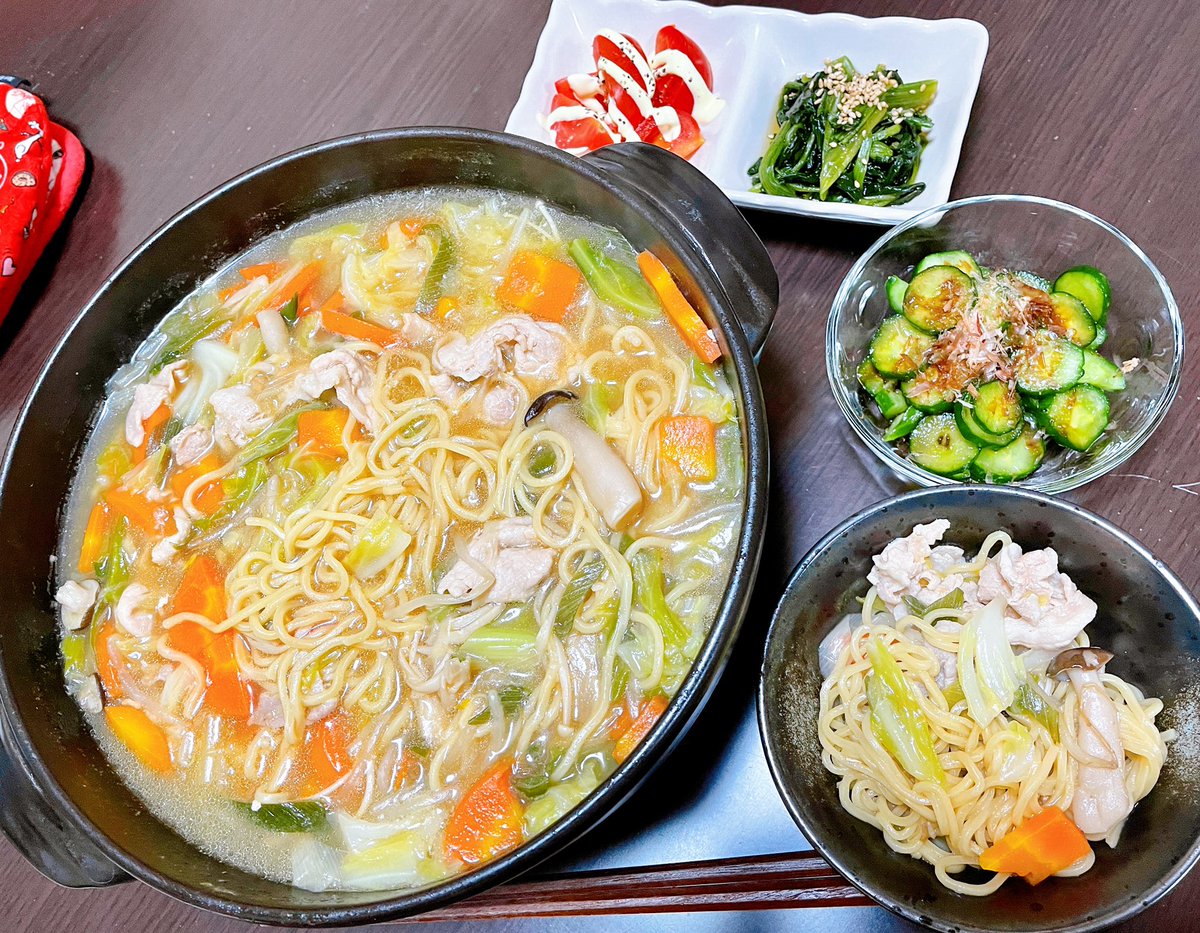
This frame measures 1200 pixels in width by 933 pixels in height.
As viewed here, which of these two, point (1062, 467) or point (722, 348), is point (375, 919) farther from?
point (1062, 467)

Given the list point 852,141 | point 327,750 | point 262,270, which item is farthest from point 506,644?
point 852,141

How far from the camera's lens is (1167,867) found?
1.55m

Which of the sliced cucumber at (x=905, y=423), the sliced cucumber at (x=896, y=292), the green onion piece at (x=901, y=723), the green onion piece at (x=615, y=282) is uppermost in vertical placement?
the sliced cucumber at (x=896, y=292)

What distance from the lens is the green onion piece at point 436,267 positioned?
2055mm

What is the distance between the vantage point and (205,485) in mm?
1948

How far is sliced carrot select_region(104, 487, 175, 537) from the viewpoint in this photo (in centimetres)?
196

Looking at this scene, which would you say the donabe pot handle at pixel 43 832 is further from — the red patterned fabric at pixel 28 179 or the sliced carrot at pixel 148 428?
the red patterned fabric at pixel 28 179

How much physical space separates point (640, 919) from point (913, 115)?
207 centimetres

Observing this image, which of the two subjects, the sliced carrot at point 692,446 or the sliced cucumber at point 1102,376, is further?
the sliced cucumber at point 1102,376

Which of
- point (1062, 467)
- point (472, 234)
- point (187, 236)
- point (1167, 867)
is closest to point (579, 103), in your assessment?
point (472, 234)

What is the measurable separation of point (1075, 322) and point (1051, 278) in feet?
0.79

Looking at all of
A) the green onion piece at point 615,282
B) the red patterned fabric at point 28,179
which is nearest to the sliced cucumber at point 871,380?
the green onion piece at point 615,282

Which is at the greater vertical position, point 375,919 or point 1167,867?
point 1167,867

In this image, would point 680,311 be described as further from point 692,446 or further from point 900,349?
point 900,349
